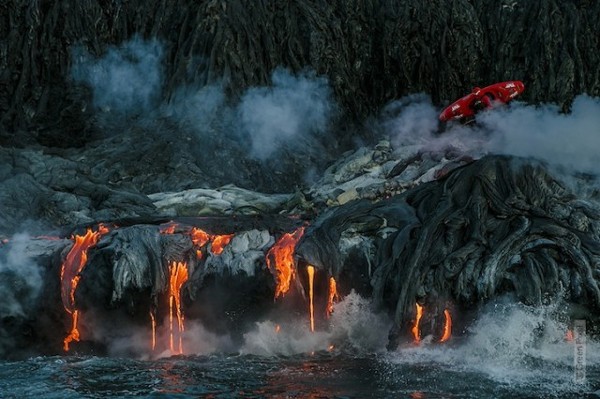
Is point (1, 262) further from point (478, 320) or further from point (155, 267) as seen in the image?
point (478, 320)

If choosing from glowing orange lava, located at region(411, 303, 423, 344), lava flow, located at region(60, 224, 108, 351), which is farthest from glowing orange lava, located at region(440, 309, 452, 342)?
lava flow, located at region(60, 224, 108, 351)

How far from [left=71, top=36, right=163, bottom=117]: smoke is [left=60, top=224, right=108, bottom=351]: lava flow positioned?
28.0 feet

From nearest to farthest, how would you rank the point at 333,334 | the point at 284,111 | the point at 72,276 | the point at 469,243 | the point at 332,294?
the point at 469,243 → the point at 333,334 → the point at 332,294 → the point at 72,276 → the point at 284,111

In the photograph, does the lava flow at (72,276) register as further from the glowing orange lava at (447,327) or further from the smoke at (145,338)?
the glowing orange lava at (447,327)

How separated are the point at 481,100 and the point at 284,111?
16.8 ft

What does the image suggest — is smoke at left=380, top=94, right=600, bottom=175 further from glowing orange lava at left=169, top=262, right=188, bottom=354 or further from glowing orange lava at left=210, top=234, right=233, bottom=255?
glowing orange lava at left=169, top=262, right=188, bottom=354

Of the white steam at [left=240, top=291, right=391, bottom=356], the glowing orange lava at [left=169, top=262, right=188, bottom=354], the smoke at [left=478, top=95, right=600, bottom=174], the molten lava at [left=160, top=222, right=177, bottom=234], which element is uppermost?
the smoke at [left=478, top=95, right=600, bottom=174]

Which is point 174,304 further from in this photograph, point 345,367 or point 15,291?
point 345,367

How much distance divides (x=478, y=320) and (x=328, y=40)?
1185 cm

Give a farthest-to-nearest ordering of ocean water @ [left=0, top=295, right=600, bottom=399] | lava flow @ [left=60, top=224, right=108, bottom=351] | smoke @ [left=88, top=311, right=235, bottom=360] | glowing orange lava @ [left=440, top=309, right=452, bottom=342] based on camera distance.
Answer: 1. lava flow @ [left=60, top=224, right=108, bottom=351]
2. smoke @ [left=88, top=311, right=235, bottom=360]
3. glowing orange lava @ [left=440, top=309, right=452, bottom=342]
4. ocean water @ [left=0, top=295, right=600, bottom=399]

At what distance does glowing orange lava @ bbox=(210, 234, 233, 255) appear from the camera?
11.6 metres

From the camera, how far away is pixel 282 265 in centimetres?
1122

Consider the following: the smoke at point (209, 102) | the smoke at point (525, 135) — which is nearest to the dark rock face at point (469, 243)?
the smoke at point (525, 135)

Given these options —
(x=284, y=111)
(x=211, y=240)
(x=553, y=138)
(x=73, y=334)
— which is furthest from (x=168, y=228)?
(x=284, y=111)
